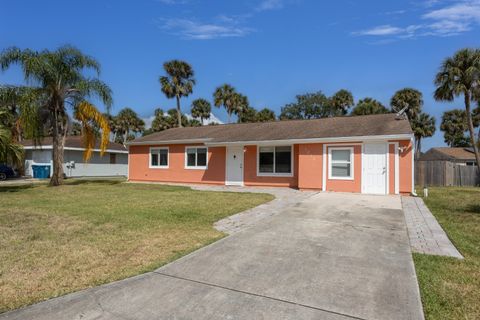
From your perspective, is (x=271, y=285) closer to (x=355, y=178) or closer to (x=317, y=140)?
(x=355, y=178)

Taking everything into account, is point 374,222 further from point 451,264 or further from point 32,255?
point 32,255

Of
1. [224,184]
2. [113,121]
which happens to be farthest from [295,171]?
[113,121]

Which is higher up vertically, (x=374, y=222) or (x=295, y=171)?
(x=295, y=171)

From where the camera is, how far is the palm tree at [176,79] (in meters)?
35.3

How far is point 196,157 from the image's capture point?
749 inches

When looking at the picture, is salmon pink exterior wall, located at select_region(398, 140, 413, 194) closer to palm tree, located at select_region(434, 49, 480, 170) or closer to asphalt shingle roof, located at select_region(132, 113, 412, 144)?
asphalt shingle roof, located at select_region(132, 113, 412, 144)

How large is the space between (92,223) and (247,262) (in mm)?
4440

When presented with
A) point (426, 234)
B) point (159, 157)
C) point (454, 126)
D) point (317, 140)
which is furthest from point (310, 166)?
point (454, 126)

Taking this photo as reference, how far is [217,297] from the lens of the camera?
11.8ft

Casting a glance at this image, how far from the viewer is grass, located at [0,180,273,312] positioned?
4.05 metres

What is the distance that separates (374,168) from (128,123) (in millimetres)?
39034

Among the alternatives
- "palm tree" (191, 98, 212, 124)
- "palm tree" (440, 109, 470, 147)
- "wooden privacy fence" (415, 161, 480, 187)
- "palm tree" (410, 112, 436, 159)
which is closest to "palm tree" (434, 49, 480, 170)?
"wooden privacy fence" (415, 161, 480, 187)

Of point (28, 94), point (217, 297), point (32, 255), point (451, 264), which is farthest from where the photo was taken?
point (28, 94)

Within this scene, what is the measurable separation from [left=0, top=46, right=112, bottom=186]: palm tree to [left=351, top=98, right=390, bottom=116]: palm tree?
2560 cm
